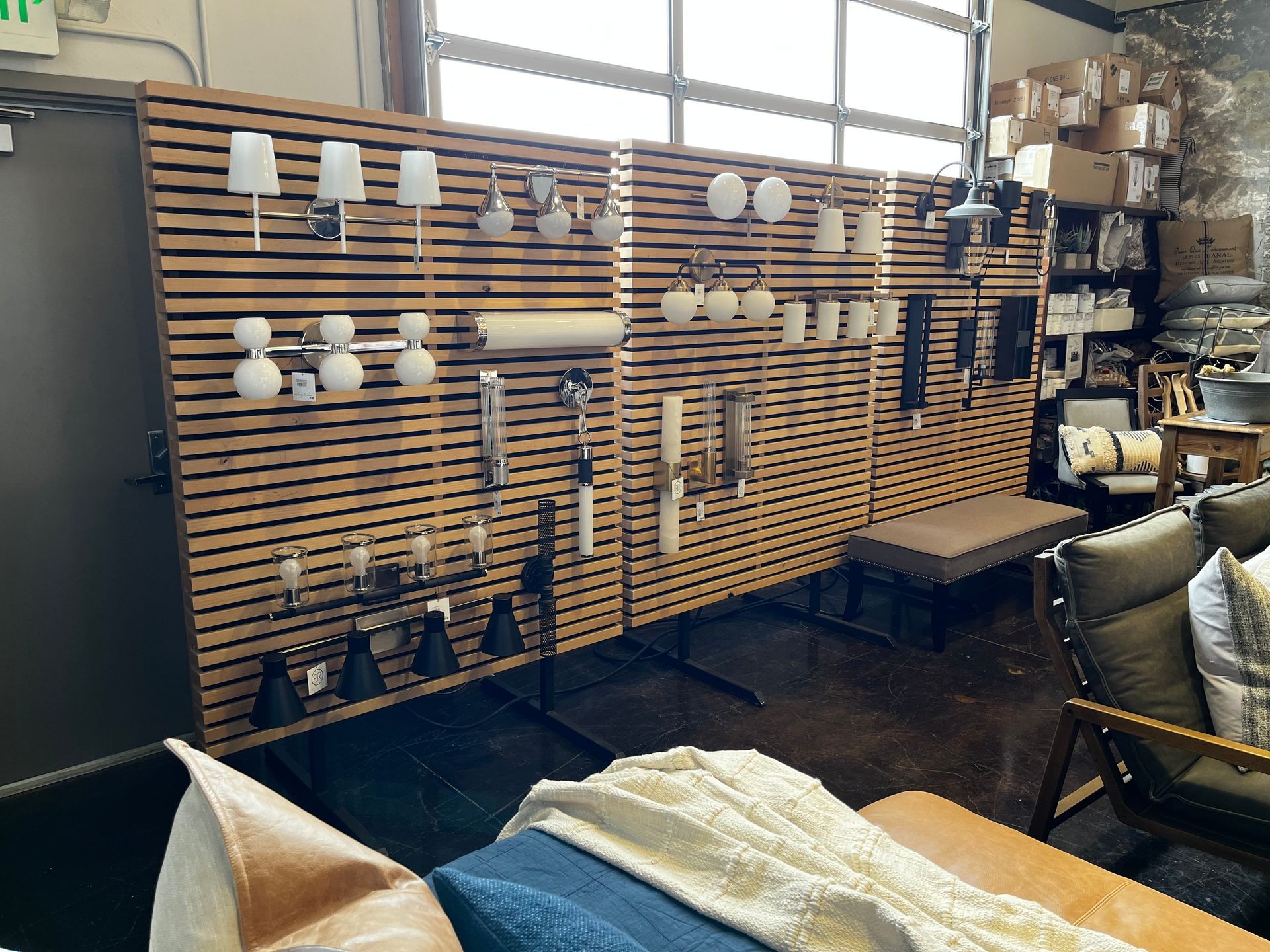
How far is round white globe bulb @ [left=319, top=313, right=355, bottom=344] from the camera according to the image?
263 centimetres

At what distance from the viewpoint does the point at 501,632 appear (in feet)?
10.5

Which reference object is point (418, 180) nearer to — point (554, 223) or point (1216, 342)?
point (554, 223)

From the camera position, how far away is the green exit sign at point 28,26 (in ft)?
9.03

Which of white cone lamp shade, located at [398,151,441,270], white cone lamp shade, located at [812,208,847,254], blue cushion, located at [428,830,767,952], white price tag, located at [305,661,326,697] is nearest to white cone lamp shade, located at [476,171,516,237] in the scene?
white cone lamp shade, located at [398,151,441,270]

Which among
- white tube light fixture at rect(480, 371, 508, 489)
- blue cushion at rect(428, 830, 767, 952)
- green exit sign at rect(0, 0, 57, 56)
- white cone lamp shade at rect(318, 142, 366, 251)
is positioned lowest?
blue cushion at rect(428, 830, 767, 952)

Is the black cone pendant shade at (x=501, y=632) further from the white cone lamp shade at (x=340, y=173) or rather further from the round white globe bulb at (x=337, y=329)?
the white cone lamp shade at (x=340, y=173)

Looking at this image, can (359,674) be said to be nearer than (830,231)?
Yes

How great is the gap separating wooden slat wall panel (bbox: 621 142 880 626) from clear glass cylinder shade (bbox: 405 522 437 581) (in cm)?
98

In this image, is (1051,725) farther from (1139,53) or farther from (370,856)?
(1139,53)

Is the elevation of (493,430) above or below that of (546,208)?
below

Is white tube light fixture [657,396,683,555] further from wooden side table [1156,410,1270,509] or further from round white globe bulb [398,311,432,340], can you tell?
wooden side table [1156,410,1270,509]

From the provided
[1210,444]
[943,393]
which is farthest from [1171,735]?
[943,393]

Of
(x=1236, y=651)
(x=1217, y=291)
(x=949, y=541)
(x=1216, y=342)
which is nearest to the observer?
(x=1236, y=651)

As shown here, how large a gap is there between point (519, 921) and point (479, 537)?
6.72ft
